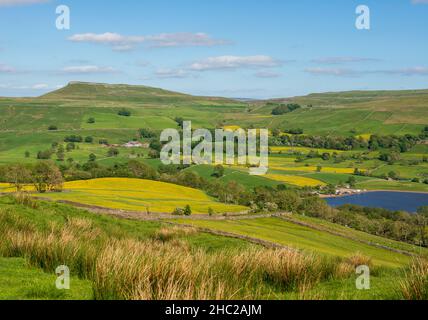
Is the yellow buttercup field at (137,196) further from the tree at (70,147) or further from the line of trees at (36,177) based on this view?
the tree at (70,147)

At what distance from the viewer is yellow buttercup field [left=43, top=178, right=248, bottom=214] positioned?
57094 mm

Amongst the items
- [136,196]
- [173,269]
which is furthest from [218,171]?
[173,269]

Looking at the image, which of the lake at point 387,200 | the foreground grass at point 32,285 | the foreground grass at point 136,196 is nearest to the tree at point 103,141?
the lake at point 387,200

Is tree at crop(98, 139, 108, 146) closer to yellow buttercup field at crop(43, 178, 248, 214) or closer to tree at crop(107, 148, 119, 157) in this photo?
tree at crop(107, 148, 119, 157)

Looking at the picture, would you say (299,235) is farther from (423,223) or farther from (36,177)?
(423,223)
